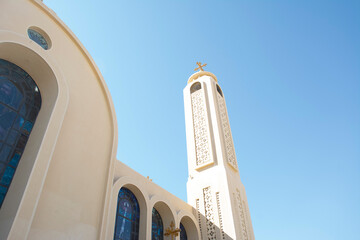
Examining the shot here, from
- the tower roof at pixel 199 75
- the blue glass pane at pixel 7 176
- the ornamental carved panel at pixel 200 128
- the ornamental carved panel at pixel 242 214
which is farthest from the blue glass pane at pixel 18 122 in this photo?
the tower roof at pixel 199 75

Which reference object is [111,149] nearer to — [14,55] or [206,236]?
[14,55]

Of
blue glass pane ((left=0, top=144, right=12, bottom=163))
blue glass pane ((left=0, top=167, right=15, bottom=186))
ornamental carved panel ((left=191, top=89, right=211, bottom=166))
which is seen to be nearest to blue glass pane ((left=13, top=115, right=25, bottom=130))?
blue glass pane ((left=0, top=144, right=12, bottom=163))

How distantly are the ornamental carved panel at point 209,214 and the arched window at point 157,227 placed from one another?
192 cm

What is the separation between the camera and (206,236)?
9.80 meters

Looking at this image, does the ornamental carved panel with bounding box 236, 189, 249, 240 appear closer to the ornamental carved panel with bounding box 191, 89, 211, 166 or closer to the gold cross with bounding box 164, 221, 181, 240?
the ornamental carved panel with bounding box 191, 89, 211, 166

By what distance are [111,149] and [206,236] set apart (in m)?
4.80

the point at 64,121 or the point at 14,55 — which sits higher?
the point at 14,55

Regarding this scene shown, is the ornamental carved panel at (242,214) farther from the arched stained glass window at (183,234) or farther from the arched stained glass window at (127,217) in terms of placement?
the arched stained glass window at (127,217)

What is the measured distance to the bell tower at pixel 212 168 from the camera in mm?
9906

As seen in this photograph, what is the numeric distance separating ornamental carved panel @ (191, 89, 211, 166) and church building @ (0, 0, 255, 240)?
8.62 ft

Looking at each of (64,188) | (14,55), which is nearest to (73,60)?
(14,55)

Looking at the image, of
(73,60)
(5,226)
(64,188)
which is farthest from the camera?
(73,60)

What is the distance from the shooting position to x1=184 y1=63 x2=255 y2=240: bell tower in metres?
9.91

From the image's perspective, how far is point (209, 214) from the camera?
33.6ft
